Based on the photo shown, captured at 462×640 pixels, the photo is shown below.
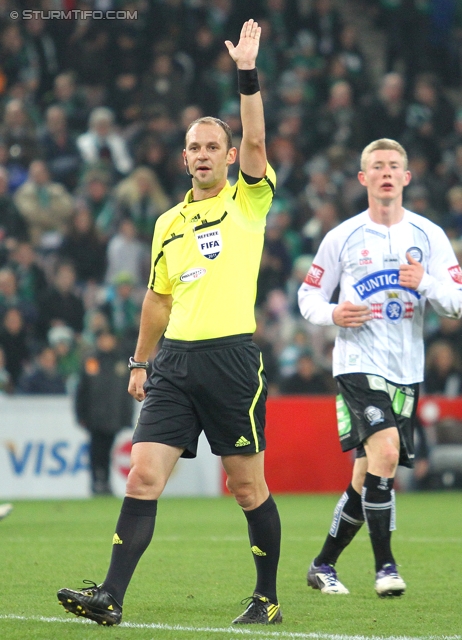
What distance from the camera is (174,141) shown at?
58.1 ft

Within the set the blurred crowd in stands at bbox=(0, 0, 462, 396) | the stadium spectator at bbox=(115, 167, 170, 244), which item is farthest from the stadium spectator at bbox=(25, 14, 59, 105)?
the stadium spectator at bbox=(115, 167, 170, 244)

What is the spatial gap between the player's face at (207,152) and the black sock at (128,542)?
4.91 feet

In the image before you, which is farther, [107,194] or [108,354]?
[107,194]

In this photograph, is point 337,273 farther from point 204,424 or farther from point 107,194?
point 107,194

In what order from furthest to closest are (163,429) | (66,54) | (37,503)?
(66,54), (37,503), (163,429)

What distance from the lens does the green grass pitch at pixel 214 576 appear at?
5.10m

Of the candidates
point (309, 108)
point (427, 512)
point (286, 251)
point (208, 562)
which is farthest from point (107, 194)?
point (208, 562)

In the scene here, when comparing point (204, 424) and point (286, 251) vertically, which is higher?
point (286, 251)

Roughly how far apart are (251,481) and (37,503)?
8280 mm

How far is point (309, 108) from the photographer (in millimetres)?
18969

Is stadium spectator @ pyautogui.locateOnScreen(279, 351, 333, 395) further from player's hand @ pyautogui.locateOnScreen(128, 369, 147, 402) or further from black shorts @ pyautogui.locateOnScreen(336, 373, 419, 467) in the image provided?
player's hand @ pyautogui.locateOnScreen(128, 369, 147, 402)

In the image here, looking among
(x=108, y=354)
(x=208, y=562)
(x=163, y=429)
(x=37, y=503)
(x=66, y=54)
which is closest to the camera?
(x=163, y=429)

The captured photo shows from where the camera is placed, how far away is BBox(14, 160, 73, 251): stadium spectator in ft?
52.6

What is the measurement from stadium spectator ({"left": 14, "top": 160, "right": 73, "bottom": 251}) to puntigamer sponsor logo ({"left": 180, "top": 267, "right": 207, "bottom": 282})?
1097 centimetres
